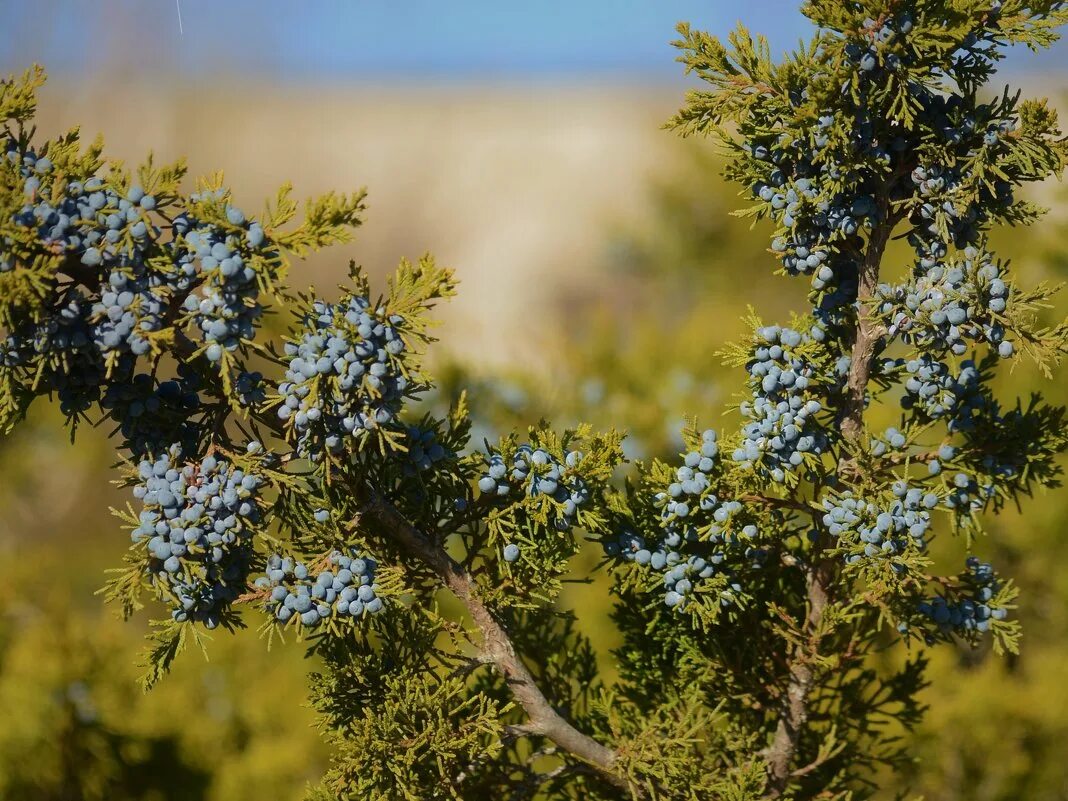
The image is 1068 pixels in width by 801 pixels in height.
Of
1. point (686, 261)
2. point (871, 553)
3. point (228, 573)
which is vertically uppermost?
point (686, 261)

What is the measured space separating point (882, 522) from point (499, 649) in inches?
20.9

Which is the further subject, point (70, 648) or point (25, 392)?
point (70, 648)

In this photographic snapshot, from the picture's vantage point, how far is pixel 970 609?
1279mm

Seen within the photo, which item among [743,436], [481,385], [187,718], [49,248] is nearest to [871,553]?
[743,436]

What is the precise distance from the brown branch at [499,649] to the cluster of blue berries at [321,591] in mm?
95

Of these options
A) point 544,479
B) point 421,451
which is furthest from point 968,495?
point 421,451

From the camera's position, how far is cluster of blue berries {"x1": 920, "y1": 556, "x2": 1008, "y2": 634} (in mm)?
1274

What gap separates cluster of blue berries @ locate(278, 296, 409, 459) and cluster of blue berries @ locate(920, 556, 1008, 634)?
0.83m

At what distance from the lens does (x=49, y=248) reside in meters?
0.94

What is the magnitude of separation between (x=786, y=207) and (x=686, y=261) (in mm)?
5316

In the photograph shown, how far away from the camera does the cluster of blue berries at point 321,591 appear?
1061 mm

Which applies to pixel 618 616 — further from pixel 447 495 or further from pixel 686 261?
pixel 686 261

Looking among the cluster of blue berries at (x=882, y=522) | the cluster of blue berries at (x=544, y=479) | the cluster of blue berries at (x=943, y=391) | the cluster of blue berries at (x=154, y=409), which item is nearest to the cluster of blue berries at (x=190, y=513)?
the cluster of blue berries at (x=154, y=409)

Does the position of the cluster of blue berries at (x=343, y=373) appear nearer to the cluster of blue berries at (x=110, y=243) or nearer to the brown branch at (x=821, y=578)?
the cluster of blue berries at (x=110, y=243)
